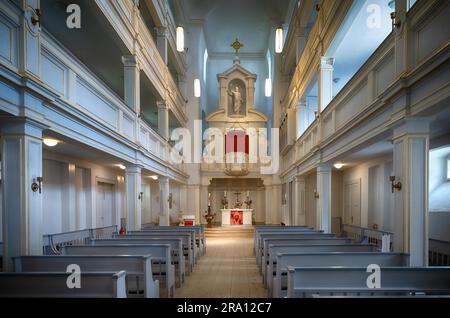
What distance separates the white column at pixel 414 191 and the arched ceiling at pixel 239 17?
1382cm

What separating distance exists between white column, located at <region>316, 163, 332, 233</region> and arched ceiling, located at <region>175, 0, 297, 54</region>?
421 inches

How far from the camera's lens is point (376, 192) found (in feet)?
35.7

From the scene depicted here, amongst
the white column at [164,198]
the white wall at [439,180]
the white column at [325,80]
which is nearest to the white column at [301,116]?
the white column at [325,80]

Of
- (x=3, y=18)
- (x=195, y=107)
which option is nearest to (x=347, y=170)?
(x=195, y=107)

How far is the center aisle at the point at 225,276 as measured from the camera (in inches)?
245

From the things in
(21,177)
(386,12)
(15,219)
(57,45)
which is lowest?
(15,219)

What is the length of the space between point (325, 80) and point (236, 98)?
1079 cm

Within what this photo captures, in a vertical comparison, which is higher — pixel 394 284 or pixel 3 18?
pixel 3 18

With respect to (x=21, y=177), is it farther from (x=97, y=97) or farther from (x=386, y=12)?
(x=386, y=12)

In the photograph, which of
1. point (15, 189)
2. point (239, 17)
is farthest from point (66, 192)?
point (239, 17)

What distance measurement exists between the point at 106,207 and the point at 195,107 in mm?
8375

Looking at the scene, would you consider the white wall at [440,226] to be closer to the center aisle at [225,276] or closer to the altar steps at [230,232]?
the center aisle at [225,276]

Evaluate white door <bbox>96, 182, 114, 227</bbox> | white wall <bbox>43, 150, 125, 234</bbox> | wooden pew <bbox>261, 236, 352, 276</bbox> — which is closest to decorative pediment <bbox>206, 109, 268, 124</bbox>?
white door <bbox>96, 182, 114, 227</bbox>

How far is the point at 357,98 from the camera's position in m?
6.68
